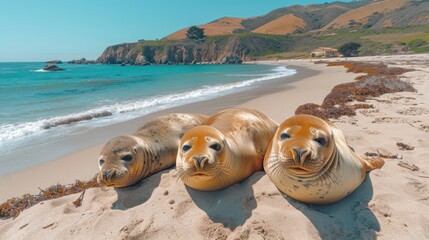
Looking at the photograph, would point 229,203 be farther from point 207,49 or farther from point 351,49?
point 207,49

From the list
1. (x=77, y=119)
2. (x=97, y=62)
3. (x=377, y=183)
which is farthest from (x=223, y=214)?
(x=97, y=62)

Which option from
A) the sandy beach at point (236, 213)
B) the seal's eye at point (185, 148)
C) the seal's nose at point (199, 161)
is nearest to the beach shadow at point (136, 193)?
the sandy beach at point (236, 213)

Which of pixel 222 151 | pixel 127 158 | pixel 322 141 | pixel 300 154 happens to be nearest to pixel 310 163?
pixel 300 154

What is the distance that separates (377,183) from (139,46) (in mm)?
140140

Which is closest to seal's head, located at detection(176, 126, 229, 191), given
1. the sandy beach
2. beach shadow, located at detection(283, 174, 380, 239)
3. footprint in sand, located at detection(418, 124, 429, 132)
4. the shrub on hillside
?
the sandy beach

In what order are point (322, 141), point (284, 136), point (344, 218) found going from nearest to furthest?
1. point (322, 141)
2. point (284, 136)
3. point (344, 218)

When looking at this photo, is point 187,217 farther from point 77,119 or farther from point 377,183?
point 77,119

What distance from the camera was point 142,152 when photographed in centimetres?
432

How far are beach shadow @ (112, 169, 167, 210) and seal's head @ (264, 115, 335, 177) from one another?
1.88m

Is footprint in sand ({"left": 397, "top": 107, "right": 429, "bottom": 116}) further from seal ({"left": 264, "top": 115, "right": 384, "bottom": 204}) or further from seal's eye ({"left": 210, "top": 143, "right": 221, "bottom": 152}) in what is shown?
seal's eye ({"left": 210, "top": 143, "right": 221, "bottom": 152})

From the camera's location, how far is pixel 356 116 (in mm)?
8414

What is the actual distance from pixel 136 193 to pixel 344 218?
2571mm

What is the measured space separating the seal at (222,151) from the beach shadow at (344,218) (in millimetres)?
682

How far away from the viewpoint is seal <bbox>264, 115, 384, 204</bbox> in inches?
108
